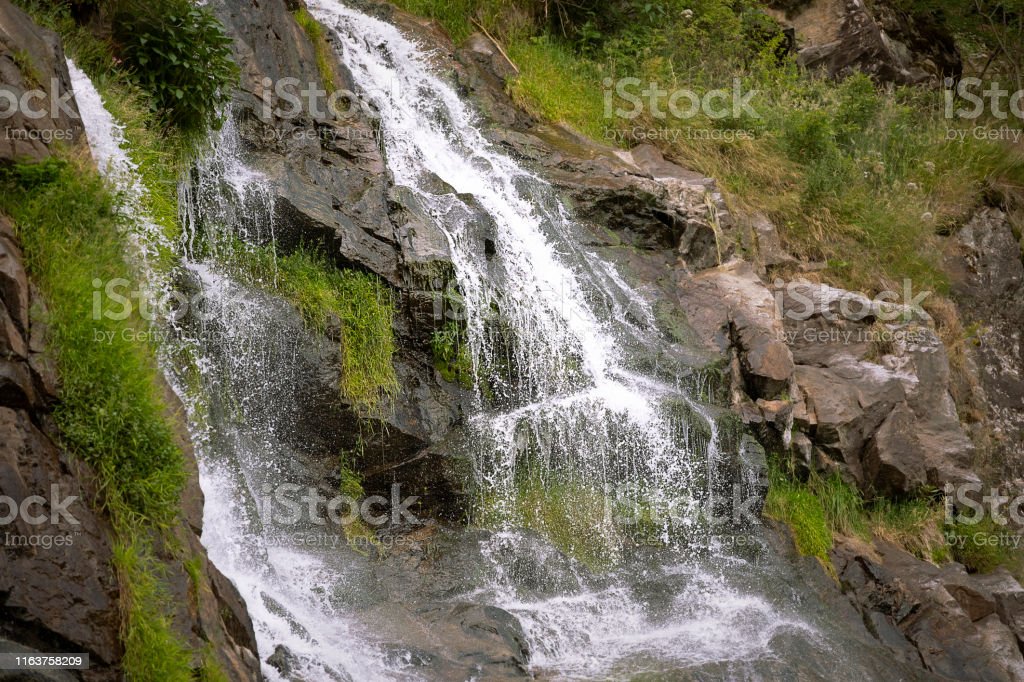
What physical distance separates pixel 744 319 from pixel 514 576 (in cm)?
385

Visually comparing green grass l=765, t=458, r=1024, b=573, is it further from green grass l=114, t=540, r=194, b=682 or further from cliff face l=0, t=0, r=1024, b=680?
green grass l=114, t=540, r=194, b=682

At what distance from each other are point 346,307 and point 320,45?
14.2 ft

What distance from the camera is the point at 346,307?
7.34m

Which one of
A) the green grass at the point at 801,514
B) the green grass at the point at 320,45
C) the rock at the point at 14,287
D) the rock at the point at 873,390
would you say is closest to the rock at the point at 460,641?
the rock at the point at 14,287

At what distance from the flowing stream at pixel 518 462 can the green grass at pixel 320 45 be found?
1579 mm

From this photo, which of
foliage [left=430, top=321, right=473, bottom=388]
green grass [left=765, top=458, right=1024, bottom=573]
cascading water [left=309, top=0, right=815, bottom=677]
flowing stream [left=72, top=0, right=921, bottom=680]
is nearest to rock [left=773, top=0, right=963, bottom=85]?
cascading water [left=309, top=0, right=815, bottom=677]

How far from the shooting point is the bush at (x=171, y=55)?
24.5 feet

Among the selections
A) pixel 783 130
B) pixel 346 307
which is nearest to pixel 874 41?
pixel 783 130

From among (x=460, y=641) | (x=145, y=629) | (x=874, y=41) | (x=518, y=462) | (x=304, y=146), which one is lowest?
(x=460, y=641)

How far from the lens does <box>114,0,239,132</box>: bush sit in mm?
7453

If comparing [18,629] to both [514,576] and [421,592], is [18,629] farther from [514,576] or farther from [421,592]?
[514,576]

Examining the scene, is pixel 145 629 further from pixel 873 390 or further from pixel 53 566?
pixel 873 390

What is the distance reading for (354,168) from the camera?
8633 millimetres

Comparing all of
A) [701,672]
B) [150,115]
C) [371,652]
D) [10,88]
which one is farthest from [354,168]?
[701,672]
